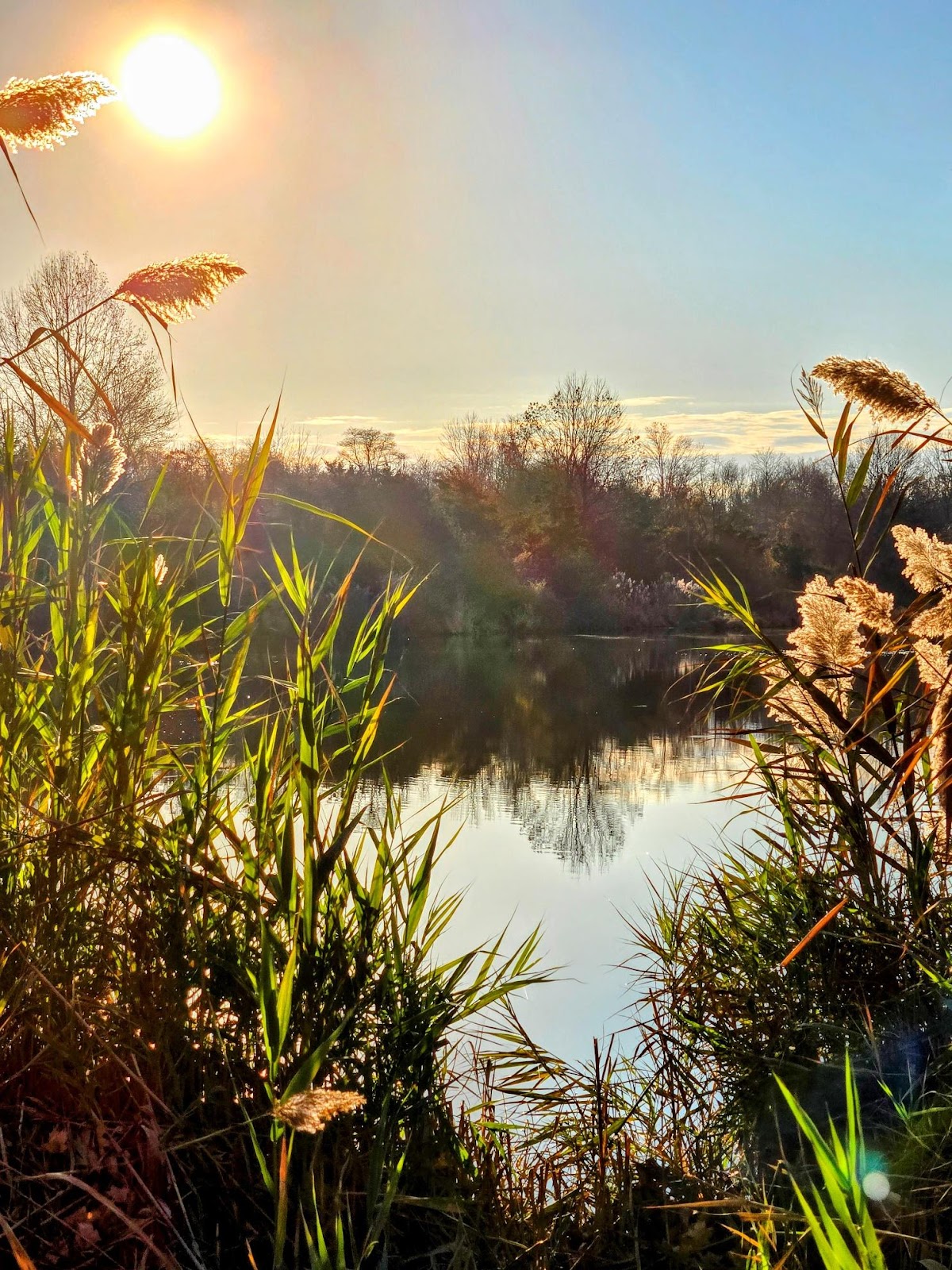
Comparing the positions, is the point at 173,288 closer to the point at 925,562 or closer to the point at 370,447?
the point at 925,562

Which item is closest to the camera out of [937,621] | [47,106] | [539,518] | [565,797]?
[47,106]

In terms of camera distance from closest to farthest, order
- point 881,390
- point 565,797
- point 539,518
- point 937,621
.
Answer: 1. point 881,390
2. point 937,621
3. point 565,797
4. point 539,518

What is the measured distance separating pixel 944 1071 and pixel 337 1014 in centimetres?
118

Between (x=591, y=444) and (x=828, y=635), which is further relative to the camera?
(x=591, y=444)

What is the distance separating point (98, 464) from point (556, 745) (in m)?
10.1

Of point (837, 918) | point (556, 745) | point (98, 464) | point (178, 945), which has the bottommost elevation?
point (556, 745)

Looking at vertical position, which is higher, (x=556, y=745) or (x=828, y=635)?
(x=828, y=635)

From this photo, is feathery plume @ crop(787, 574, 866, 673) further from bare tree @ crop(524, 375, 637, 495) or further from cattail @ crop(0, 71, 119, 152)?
bare tree @ crop(524, 375, 637, 495)

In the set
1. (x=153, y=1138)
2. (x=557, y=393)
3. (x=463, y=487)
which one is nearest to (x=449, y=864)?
(x=153, y=1138)

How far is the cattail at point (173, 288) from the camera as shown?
59.4 inches

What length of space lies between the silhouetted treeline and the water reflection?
4286mm

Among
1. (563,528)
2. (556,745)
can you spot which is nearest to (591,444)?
(563,528)

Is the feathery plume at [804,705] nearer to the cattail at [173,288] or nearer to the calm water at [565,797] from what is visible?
the calm water at [565,797]

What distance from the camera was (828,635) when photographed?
224cm
